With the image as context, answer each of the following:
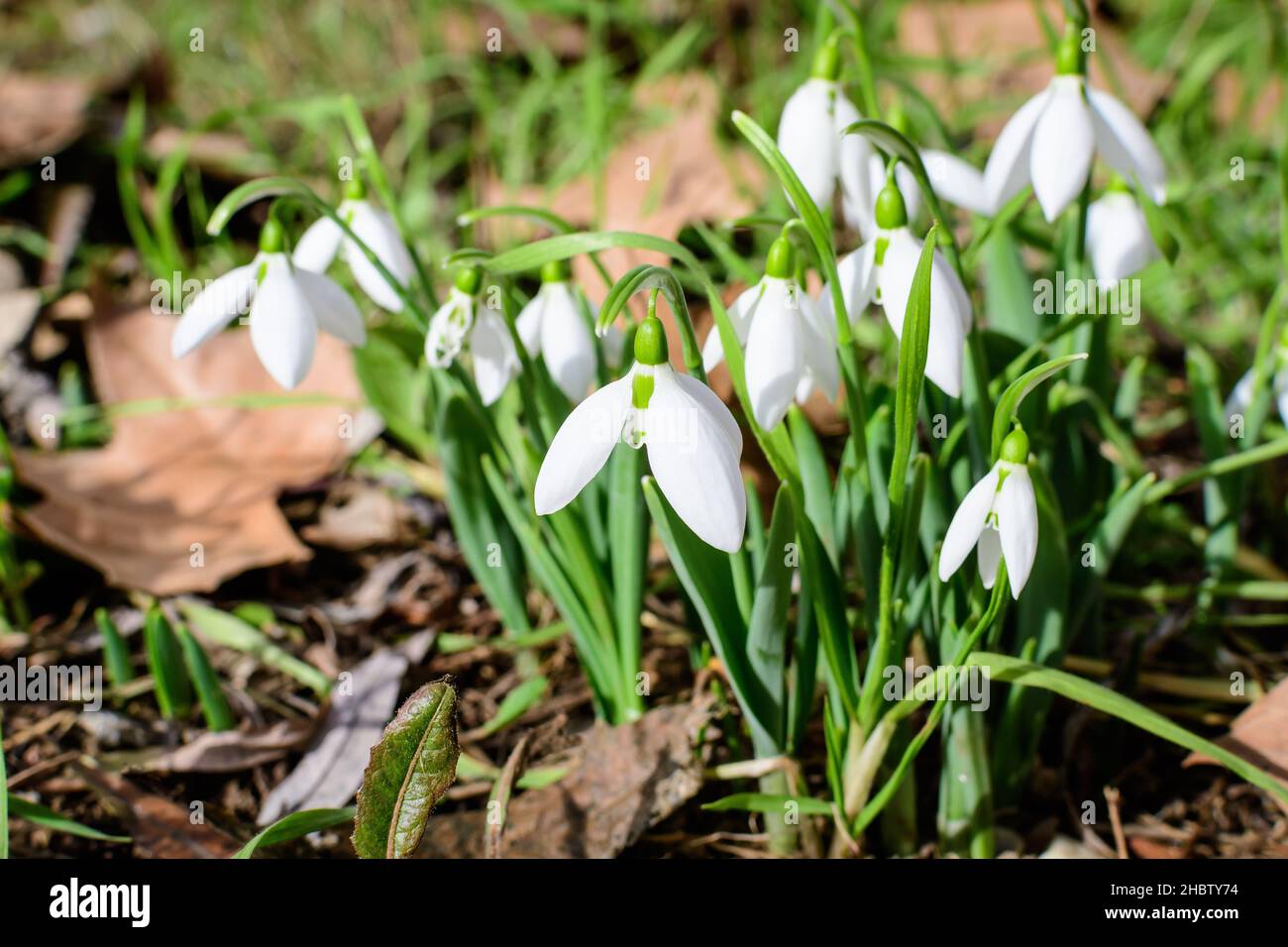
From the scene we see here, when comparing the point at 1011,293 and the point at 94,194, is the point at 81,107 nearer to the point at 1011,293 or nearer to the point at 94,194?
the point at 94,194

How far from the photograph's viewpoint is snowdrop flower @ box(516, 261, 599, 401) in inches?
46.3

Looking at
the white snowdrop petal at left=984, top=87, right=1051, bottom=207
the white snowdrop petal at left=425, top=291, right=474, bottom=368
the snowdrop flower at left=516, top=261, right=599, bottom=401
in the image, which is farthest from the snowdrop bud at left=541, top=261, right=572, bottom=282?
the white snowdrop petal at left=984, top=87, right=1051, bottom=207

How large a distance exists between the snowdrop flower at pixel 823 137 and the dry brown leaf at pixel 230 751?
87 centimetres

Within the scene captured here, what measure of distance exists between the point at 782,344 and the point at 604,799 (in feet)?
1.81

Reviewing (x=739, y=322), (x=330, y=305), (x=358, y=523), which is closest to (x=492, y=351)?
(x=330, y=305)

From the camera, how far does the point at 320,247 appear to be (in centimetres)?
128

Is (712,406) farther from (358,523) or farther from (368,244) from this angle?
(358,523)

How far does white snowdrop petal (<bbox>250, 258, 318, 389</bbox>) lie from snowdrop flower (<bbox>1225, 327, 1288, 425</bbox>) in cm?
104

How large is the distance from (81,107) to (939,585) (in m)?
2.30

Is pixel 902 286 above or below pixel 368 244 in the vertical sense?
below

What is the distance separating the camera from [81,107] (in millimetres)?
2543

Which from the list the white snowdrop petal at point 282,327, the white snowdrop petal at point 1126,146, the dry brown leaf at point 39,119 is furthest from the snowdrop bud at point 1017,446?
the dry brown leaf at point 39,119

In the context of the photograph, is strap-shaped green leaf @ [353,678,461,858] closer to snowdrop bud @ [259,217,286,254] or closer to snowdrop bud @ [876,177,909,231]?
snowdrop bud @ [259,217,286,254]

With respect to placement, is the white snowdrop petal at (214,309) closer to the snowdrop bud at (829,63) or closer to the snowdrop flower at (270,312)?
the snowdrop flower at (270,312)
